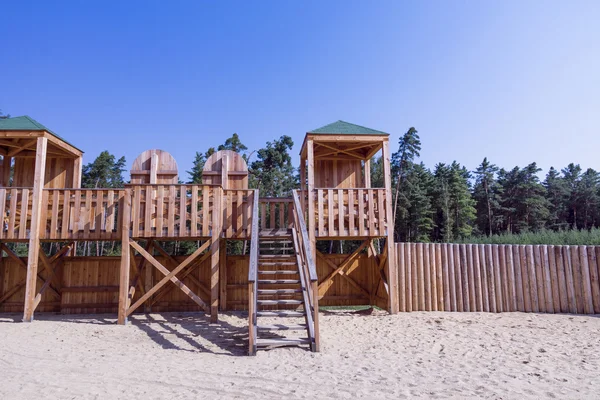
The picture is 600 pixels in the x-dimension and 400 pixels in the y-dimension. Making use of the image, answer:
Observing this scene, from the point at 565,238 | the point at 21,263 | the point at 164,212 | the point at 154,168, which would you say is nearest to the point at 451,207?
the point at 565,238

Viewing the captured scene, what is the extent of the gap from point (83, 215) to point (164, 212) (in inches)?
88.5

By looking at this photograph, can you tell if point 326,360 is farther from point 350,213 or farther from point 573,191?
point 573,191

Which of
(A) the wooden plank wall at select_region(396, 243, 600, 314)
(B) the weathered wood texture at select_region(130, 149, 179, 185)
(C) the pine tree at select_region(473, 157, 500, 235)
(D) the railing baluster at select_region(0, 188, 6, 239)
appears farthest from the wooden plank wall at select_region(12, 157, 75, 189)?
(C) the pine tree at select_region(473, 157, 500, 235)

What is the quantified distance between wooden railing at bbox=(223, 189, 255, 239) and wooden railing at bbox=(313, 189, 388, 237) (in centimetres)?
181

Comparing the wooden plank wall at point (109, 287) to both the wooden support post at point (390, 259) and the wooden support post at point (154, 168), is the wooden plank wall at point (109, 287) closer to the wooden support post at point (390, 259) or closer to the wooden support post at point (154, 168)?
the wooden support post at point (390, 259)

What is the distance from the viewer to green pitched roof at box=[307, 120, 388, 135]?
34.4ft

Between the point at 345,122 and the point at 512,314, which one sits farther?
the point at 345,122

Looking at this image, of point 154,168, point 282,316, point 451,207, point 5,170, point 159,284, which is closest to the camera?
point 282,316

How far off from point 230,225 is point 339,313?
3826 mm

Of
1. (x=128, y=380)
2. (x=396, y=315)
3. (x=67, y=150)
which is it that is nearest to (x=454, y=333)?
(x=396, y=315)

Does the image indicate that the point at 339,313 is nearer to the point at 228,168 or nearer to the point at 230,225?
the point at 230,225

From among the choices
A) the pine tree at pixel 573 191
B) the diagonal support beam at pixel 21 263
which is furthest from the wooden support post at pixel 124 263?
the pine tree at pixel 573 191

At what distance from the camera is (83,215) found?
9.83m

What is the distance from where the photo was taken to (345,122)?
1127cm
